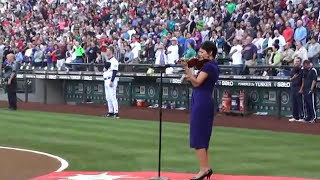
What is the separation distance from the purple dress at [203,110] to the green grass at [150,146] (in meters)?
1.56

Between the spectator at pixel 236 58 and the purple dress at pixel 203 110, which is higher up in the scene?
the spectator at pixel 236 58

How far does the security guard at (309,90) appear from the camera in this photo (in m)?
20.2

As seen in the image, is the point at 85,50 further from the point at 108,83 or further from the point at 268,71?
the point at 268,71

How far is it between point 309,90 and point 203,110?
39.7 feet

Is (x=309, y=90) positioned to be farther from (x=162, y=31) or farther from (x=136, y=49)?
(x=162, y=31)

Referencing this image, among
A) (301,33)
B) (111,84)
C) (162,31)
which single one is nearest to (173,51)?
(162,31)

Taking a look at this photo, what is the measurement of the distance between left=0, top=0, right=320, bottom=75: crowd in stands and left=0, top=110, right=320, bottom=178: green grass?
16.6 feet

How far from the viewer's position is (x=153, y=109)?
2550cm

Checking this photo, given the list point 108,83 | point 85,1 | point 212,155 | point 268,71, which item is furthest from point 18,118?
point 85,1

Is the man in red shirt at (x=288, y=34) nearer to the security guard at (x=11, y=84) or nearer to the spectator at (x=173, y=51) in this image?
the spectator at (x=173, y=51)

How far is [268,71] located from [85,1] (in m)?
18.2

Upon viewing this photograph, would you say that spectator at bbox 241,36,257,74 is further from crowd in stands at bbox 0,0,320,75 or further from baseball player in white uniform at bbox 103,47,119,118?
baseball player in white uniform at bbox 103,47,119,118

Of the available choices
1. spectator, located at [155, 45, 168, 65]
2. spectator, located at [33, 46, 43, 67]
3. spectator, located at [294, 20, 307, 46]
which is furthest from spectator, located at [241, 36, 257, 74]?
spectator, located at [33, 46, 43, 67]

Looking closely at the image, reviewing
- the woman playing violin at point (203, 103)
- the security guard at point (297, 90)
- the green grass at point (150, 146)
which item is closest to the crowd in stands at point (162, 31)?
the security guard at point (297, 90)
